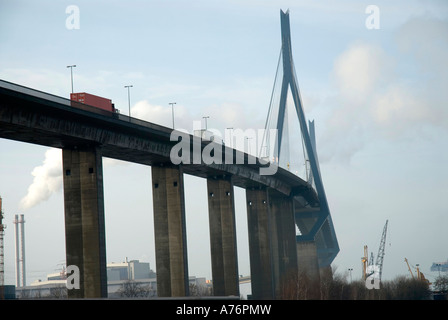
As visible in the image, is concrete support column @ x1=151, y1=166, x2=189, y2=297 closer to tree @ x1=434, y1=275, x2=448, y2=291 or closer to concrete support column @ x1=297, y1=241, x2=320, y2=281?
concrete support column @ x1=297, y1=241, x2=320, y2=281

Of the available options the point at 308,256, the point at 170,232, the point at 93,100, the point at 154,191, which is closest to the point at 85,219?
the point at 93,100

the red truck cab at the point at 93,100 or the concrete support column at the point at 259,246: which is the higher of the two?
the red truck cab at the point at 93,100

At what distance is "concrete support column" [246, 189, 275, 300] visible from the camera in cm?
11538

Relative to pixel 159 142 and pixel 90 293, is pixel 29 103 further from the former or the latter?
pixel 159 142

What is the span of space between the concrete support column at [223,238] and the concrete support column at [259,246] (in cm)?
1287

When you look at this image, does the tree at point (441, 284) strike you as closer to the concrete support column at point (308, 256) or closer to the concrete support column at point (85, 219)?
the concrete support column at point (308, 256)

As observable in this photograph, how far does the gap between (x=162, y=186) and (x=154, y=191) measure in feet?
3.59

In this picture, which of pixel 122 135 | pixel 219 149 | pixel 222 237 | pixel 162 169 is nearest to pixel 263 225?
pixel 222 237

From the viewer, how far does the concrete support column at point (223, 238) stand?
10225cm

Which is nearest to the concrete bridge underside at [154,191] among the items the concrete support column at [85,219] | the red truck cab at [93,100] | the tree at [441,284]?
the concrete support column at [85,219]

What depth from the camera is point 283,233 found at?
443 feet
